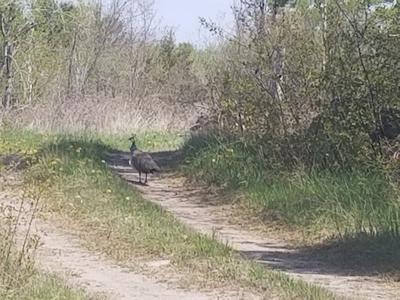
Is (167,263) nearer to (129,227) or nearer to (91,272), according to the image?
(91,272)

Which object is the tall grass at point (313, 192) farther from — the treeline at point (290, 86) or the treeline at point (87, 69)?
the treeline at point (87, 69)

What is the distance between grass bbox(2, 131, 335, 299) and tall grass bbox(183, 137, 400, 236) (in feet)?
6.18

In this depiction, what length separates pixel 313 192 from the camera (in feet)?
44.4

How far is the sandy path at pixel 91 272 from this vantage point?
27.9 feet

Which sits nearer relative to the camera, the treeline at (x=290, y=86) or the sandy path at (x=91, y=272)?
the sandy path at (x=91, y=272)

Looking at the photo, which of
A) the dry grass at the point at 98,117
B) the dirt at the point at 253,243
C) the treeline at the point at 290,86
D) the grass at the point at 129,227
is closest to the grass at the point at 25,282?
the grass at the point at 129,227

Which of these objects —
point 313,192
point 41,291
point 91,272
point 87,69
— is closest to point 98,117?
point 87,69

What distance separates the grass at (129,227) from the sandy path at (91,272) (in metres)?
0.30

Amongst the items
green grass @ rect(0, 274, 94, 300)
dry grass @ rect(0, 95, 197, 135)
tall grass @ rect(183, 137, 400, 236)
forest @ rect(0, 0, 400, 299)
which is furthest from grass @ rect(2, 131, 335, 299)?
dry grass @ rect(0, 95, 197, 135)

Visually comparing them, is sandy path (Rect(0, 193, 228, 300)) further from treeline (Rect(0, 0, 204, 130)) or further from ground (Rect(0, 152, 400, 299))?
treeline (Rect(0, 0, 204, 130))

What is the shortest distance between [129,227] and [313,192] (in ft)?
10.7

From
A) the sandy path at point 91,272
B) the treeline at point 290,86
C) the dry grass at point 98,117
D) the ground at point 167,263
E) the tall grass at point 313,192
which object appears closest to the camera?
the sandy path at point 91,272

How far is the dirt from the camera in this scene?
9266 mm

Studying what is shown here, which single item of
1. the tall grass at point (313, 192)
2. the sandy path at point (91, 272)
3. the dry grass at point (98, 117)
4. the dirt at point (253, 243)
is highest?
the dry grass at point (98, 117)
